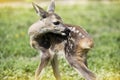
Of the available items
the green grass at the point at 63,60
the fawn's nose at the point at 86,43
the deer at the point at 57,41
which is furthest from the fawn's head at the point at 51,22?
the green grass at the point at 63,60

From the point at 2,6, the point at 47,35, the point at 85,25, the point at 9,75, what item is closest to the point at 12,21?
the point at 85,25

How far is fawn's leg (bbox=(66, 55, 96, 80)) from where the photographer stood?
32.1 ft

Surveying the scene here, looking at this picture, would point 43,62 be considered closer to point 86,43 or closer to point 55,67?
point 55,67

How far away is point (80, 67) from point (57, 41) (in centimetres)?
78

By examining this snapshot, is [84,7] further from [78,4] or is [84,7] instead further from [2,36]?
[2,36]

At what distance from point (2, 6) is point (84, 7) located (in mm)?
3750

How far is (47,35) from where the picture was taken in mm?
10445

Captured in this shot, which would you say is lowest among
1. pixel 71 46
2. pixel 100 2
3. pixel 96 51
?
pixel 100 2

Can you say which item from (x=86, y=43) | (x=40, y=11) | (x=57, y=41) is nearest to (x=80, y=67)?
(x=86, y=43)

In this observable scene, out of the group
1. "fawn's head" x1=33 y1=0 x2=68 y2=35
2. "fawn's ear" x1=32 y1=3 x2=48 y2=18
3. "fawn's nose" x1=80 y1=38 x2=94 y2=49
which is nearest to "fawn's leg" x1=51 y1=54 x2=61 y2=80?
"fawn's head" x1=33 y1=0 x2=68 y2=35

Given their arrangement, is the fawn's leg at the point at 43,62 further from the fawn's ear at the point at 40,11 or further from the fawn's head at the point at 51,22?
the fawn's ear at the point at 40,11

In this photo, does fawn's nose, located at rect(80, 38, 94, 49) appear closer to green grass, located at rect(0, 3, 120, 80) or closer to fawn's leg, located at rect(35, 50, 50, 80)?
fawn's leg, located at rect(35, 50, 50, 80)

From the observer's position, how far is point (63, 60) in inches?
509

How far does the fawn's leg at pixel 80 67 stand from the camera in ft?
32.1
